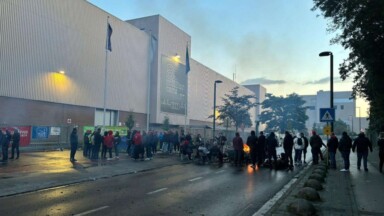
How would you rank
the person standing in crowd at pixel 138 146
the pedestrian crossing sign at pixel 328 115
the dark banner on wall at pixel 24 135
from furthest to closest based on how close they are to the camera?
the dark banner on wall at pixel 24 135, the person standing in crowd at pixel 138 146, the pedestrian crossing sign at pixel 328 115

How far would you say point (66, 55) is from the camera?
40875 mm

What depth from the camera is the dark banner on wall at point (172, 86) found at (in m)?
58.9

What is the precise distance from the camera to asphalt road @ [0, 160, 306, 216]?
7.96 metres

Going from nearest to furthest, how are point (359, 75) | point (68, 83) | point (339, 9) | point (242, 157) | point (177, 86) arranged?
point (339, 9) < point (359, 75) < point (242, 157) < point (68, 83) < point (177, 86)

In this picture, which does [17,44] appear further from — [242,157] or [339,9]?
[339,9]

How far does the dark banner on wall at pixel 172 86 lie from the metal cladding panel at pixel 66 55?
563 cm

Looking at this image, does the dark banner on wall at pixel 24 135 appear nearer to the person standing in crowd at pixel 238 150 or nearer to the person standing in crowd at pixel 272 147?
the person standing in crowd at pixel 238 150

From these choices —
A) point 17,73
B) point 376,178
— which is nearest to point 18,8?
point 17,73

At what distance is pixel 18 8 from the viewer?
35062mm

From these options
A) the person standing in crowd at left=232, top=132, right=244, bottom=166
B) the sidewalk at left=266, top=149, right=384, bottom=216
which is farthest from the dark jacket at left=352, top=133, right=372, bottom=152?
the person standing in crowd at left=232, top=132, right=244, bottom=166

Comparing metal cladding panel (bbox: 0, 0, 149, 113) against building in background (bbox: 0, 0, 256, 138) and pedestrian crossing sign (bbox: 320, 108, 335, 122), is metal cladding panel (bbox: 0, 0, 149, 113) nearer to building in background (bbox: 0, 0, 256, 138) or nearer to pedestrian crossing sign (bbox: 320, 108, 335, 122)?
building in background (bbox: 0, 0, 256, 138)

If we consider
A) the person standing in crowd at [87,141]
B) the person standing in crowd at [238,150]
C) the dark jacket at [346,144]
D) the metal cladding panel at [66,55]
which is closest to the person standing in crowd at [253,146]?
the person standing in crowd at [238,150]

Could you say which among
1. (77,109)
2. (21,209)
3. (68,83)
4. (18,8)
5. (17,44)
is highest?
(18,8)

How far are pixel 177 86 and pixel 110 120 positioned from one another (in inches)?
687
